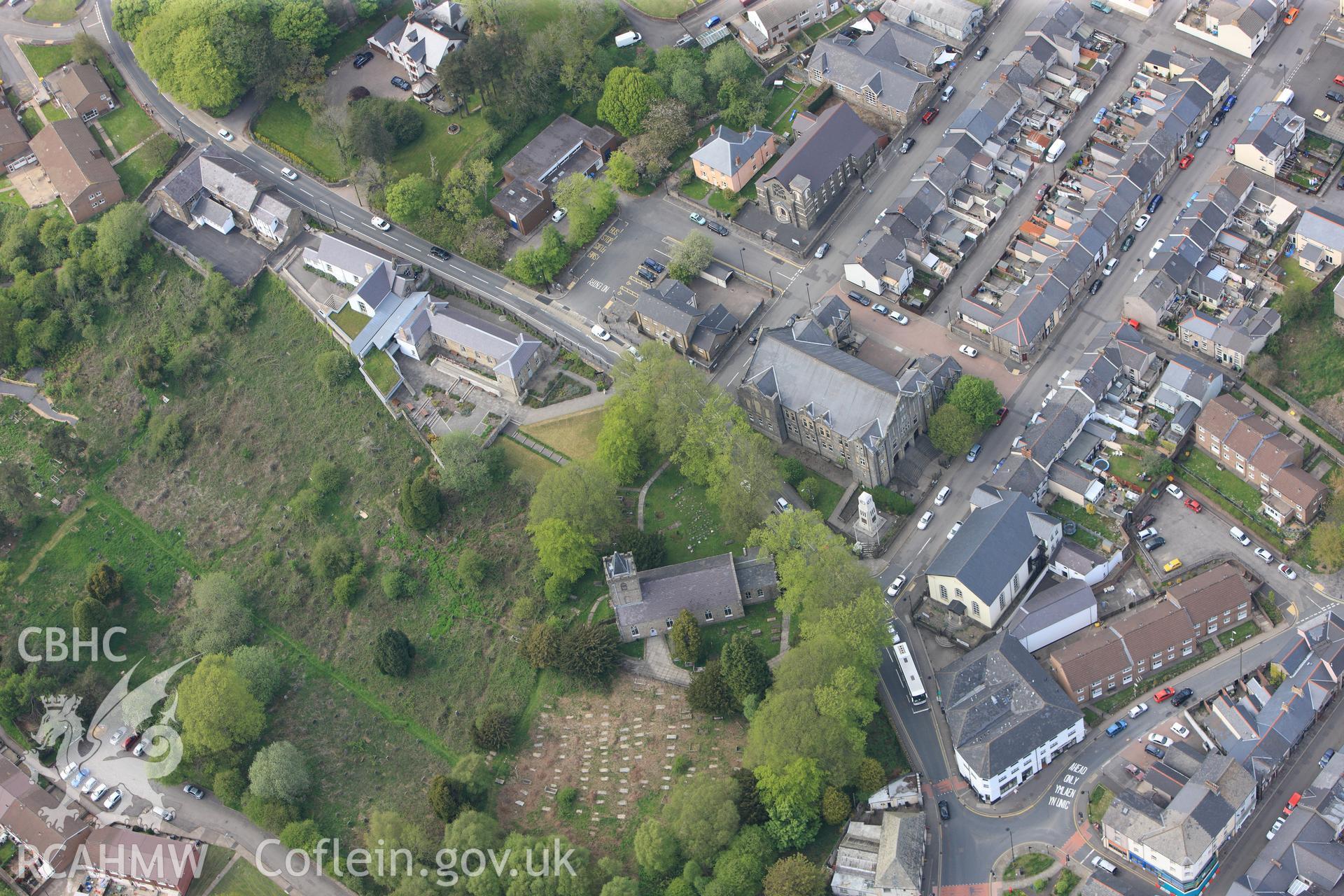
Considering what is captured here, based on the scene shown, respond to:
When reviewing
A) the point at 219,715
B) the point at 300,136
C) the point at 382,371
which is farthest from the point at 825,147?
the point at 219,715

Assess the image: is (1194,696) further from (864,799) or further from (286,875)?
(286,875)

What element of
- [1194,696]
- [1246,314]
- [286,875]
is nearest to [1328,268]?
[1246,314]

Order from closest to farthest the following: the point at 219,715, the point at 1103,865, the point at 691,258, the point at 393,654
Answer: the point at 1103,865 → the point at 219,715 → the point at 393,654 → the point at 691,258

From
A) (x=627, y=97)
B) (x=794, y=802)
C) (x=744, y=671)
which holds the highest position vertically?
(x=627, y=97)

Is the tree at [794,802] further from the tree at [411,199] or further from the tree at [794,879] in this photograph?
the tree at [411,199]

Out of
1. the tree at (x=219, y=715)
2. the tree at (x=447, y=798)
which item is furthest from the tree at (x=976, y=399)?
the tree at (x=219, y=715)

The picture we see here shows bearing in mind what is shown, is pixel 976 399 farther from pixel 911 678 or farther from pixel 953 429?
pixel 911 678

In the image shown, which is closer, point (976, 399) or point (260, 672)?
point (260, 672)
